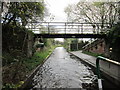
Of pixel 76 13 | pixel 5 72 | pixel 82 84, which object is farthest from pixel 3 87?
pixel 76 13

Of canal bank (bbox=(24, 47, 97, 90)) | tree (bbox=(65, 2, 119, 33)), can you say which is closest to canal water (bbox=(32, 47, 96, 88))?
canal bank (bbox=(24, 47, 97, 90))

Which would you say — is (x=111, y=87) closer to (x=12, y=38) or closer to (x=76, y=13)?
(x=12, y=38)

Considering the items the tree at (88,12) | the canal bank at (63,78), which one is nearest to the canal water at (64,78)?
the canal bank at (63,78)

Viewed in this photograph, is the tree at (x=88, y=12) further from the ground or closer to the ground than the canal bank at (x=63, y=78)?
further from the ground

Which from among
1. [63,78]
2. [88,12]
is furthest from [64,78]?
[88,12]

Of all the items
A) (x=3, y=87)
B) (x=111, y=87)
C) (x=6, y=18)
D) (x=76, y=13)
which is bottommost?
(x=111, y=87)

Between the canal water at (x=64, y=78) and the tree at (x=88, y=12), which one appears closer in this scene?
the canal water at (x=64, y=78)

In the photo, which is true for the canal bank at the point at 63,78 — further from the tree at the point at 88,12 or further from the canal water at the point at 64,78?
the tree at the point at 88,12

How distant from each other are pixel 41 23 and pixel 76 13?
8467mm

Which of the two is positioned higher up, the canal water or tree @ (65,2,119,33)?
tree @ (65,2,119,33)

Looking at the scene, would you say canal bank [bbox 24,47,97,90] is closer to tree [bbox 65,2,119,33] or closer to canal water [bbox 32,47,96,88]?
canal water [bbox 32,47,96,88]

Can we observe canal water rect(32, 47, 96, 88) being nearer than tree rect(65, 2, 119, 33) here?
Yes

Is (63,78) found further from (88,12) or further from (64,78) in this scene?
→ (88,12)

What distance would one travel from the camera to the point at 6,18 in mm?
7688
